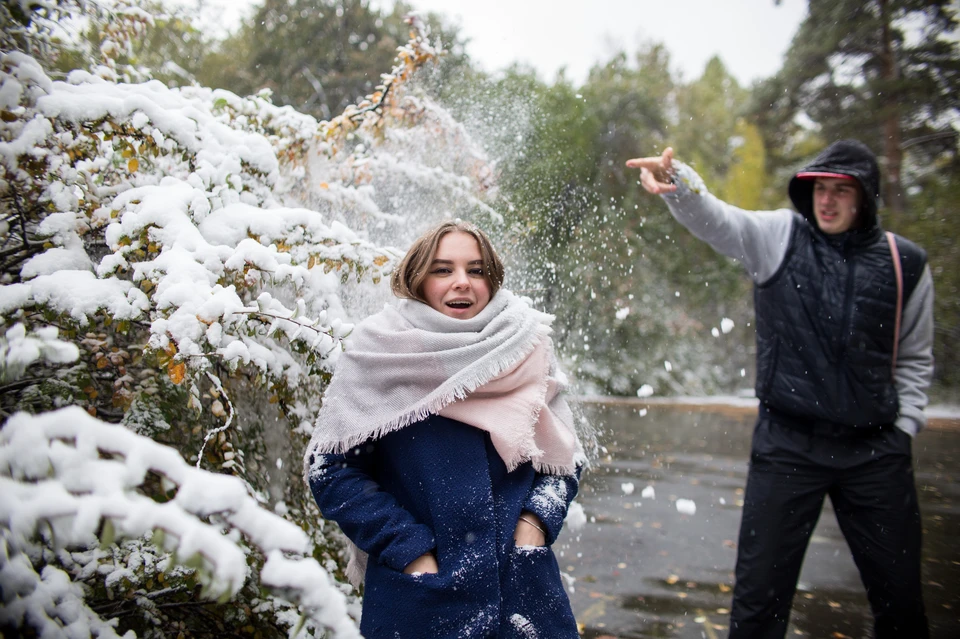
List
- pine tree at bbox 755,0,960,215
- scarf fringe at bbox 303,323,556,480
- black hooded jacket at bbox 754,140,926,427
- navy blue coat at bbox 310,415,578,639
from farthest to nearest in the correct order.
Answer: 1. pine tree at bbox 755,0,960,215
2. black hooded jacket at bbox 754,140,926,427
3. scarf fringe at bbox 303,323,556,480
4. navy blue coat at bbox 310,415,578,639

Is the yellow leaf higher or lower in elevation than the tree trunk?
lower

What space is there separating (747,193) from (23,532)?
79.6 feet

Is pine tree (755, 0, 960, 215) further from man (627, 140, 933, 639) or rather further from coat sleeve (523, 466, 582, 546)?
coat sleeve (523, 466, 582, 546)

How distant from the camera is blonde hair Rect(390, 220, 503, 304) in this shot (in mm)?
1768

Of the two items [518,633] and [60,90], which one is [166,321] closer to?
[60,90]

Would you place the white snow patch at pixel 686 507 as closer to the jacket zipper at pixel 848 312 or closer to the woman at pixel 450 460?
the jacket zipper at pixel 848 312

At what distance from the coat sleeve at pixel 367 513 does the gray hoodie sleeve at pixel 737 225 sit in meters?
1.86

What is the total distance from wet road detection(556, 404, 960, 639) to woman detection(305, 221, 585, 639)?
172 cm

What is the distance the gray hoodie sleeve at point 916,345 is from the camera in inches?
95.4

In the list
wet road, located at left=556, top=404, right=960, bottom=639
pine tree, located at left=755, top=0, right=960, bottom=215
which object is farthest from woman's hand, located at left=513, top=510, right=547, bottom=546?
pine tree, located at left=755, top=0, right=960, bottom=215

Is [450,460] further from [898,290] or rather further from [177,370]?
[898,290]

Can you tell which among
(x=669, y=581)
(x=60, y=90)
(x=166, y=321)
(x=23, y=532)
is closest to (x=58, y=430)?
(x=23, y=532)

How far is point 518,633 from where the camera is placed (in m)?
1.45

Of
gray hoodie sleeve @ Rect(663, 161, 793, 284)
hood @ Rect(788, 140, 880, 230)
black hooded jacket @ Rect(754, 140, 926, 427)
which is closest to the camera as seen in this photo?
black hooded jacket @ Rect(754, 140, 926, 427)
